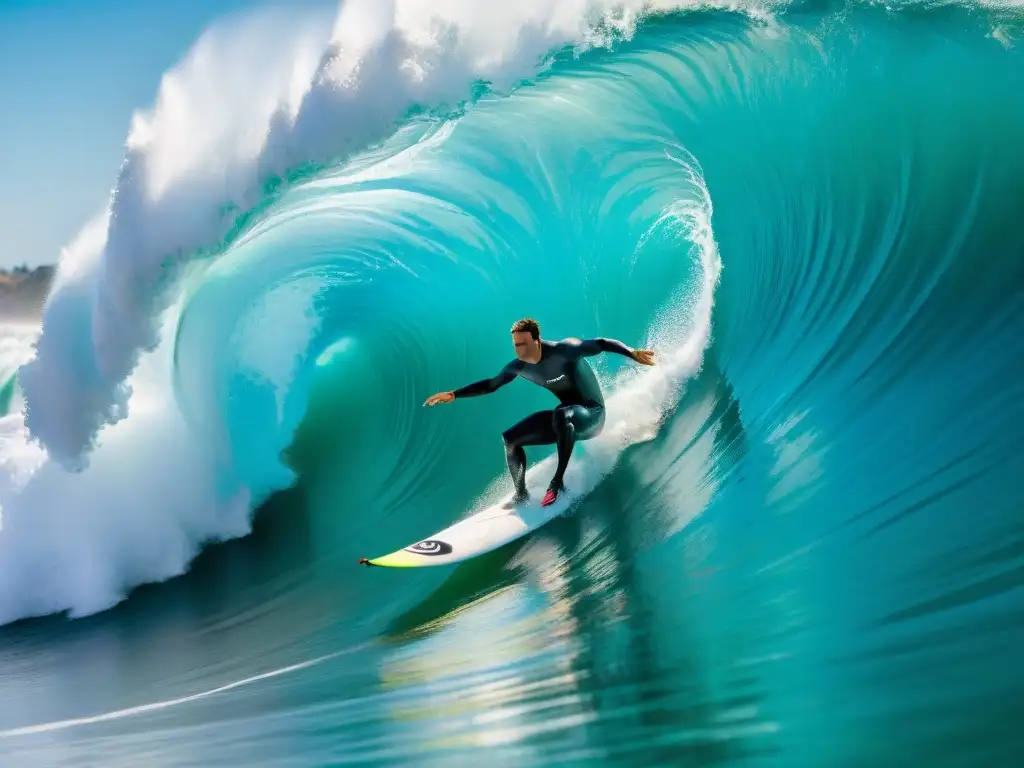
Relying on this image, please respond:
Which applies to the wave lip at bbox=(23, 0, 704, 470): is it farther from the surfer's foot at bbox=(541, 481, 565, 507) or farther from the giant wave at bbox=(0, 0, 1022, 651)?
the surfer's foot at bbox=(541, 481, 565, 507)

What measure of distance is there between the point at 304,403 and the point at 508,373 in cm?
458

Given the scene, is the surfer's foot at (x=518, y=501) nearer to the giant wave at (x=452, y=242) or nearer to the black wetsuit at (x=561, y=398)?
the black wetsuit at (x=561, y=398)

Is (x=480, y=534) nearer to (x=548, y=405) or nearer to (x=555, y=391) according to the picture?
(x=555, y=391)

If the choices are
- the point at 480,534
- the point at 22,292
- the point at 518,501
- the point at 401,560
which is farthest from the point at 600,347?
the point at 22,292

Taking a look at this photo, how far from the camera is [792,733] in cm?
272

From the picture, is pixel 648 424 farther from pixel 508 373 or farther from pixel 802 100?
pixel 802 100

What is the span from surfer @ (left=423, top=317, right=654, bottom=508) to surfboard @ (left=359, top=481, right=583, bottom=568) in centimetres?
9

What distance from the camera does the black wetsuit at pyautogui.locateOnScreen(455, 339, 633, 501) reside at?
5.33 m

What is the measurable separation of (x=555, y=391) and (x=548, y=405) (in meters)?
2.18

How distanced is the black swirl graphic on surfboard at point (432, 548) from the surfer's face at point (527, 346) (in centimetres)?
117

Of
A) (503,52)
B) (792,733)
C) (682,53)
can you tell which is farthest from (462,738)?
(682,53)

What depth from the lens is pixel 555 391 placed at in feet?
18.3

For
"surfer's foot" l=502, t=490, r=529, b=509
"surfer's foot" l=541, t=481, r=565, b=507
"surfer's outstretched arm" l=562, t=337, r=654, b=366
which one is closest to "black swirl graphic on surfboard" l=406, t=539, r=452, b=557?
"surfer's foot" l=502, t=490, r=529, b=509

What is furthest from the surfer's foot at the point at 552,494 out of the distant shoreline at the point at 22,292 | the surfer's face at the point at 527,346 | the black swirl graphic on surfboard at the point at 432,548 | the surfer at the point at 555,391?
the distant shoreline at the point at 22,292
